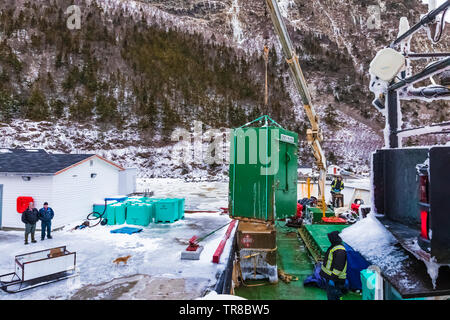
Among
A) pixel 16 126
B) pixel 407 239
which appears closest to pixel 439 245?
pixel 407 239

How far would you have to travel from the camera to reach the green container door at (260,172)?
8.39m

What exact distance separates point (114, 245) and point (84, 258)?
121 cm

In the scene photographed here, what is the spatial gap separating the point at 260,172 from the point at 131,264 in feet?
14.6

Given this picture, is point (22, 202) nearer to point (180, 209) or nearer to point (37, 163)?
point (37, 163)

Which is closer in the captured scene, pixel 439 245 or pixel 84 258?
pixel 439 245

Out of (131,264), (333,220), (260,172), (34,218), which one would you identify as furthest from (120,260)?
(333,220)

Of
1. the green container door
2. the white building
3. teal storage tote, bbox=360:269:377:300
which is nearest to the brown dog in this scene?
the green container door

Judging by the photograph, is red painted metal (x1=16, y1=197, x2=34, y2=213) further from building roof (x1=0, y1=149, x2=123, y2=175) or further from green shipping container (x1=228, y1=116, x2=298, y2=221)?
green shipping container (x1=228, y1=116, x2=298, y2=221)

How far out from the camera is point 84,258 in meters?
7.66

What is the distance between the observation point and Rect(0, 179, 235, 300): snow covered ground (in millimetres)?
5609

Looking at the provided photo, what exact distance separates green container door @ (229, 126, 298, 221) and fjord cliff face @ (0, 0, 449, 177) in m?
34.9

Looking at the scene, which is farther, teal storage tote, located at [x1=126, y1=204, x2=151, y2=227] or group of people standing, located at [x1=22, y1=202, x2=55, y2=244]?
teal storage tote, located at [x1=126, y1=204, x2=151, y2=227]

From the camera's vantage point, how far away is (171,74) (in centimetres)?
6494

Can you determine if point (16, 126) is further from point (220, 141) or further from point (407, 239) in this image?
point (407, 239)
